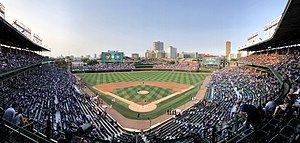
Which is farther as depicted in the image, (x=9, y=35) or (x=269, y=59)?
(x=269, y=59)

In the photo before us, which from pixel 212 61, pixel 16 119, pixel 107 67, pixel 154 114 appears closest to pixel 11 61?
pixel 154 114

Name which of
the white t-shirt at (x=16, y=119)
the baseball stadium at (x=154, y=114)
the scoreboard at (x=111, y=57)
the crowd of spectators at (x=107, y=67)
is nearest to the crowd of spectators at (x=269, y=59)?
the baseball stadium at (x=154, y=114)

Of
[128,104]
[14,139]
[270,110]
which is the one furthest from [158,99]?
[14,139]

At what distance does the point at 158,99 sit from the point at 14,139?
85.1 ft

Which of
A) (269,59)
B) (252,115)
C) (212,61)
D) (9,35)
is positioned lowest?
(252,115)

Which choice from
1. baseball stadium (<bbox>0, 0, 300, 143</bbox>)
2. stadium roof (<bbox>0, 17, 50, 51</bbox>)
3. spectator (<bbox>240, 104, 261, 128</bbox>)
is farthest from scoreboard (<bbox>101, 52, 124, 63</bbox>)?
spectator (<bbox>240, 104, 261, 128</bbox>)

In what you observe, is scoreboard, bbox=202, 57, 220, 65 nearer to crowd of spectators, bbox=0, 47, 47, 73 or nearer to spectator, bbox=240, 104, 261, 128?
crowd of spectators, bbox=0, 47, 47, 73

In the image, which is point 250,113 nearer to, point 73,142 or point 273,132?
point 273,132

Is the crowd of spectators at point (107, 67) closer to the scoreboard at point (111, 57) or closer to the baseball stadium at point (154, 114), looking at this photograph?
the scoreboard at point (111, 57)

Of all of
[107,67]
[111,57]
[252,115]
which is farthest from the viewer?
[111,57]

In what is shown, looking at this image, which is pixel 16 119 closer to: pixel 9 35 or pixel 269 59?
pixel 9 35

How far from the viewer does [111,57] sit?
7525 cm

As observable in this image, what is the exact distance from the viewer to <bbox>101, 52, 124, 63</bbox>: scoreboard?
74688 mm

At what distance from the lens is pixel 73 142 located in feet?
14.0
